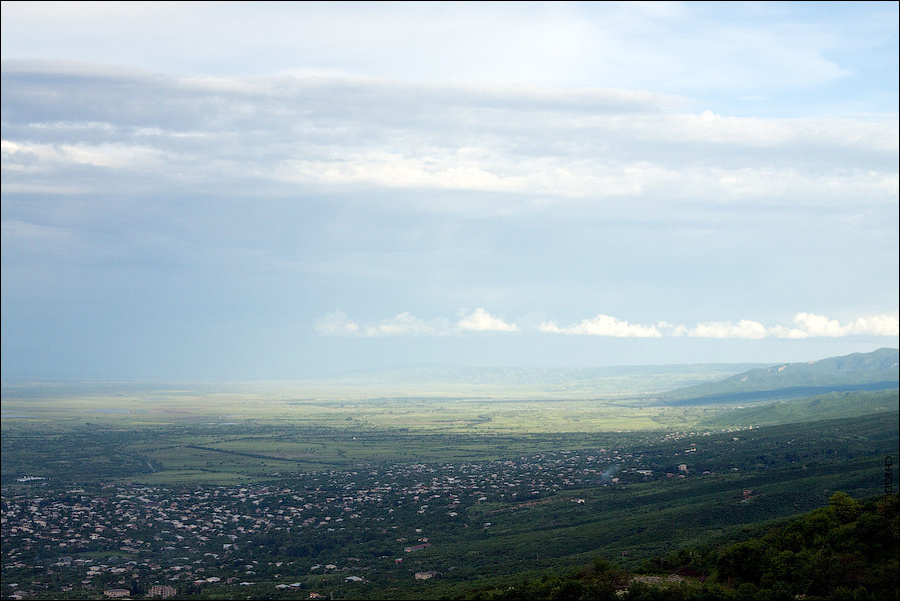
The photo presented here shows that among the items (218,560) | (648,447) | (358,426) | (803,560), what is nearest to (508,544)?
(218,560)

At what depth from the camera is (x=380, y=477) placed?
11194 cm

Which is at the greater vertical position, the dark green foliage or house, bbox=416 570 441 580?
the dark green foliage

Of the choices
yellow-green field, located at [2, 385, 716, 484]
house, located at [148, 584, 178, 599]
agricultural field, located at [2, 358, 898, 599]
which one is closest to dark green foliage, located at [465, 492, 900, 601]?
agricultural field, located at [2, 358, 898, 599]

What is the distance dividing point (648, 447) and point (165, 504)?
7333 centimetres

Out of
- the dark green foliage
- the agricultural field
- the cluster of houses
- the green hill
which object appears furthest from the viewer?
the green hill

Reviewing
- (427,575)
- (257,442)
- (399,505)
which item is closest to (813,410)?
(257,442)

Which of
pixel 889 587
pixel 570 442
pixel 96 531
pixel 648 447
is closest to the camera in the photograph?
pixel 889 587

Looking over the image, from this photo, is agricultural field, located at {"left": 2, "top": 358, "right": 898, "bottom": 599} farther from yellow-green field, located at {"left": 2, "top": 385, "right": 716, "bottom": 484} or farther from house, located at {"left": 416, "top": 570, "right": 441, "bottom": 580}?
yellow-green field, located at {"left": 2, "top": 385, "right": 716, "bottom": 484}

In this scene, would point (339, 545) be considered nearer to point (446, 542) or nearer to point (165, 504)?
point (446, 542)

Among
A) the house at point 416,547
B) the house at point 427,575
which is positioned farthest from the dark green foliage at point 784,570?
the house at point 416,547

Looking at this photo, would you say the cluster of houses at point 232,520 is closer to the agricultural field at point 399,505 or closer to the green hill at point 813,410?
the agricultural field at point 399,505

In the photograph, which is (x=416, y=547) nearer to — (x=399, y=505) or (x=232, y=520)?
(x=399, y=505)

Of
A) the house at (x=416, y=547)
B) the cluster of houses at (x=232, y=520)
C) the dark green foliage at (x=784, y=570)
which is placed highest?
the dark green foliage at (x=784, y=570)

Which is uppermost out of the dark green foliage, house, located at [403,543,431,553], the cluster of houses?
the dark green foliage
